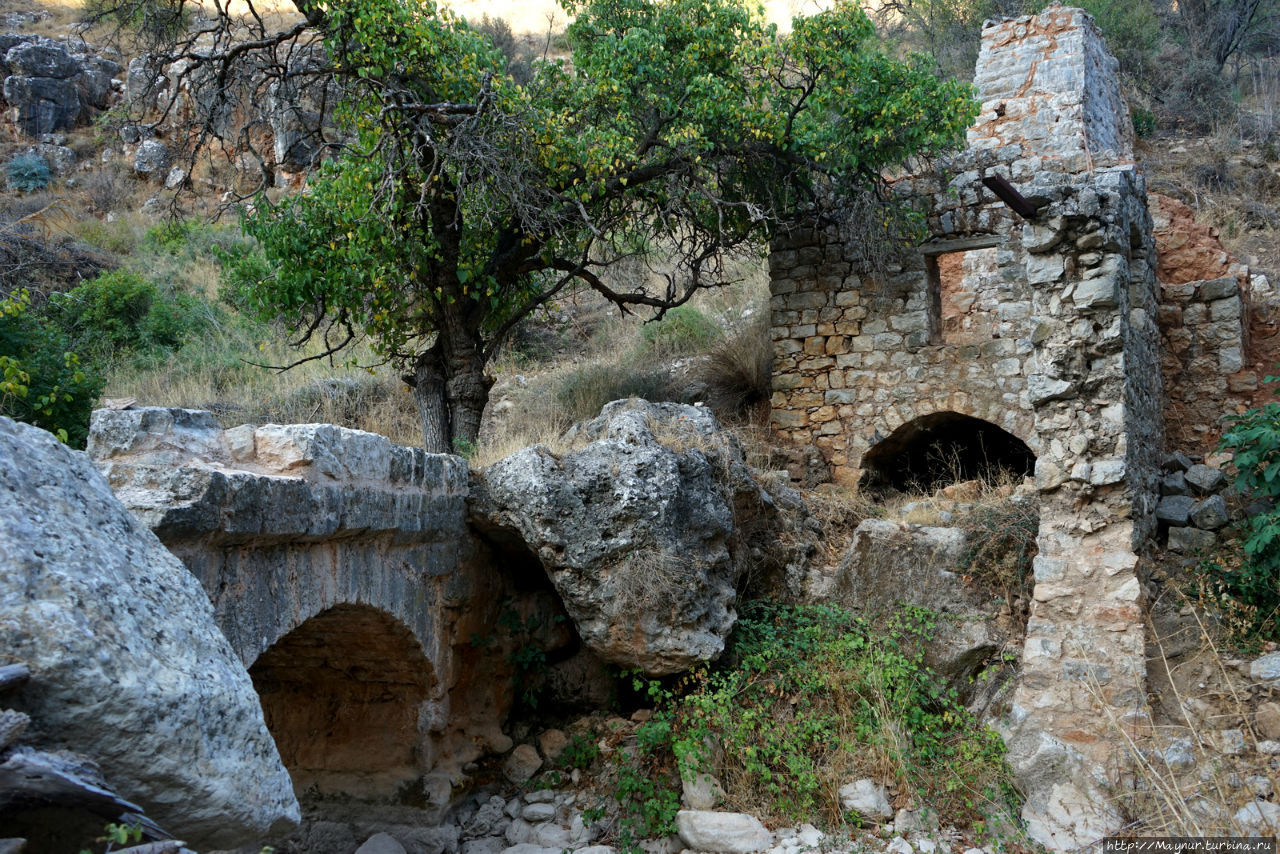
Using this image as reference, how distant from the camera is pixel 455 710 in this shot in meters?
6.21

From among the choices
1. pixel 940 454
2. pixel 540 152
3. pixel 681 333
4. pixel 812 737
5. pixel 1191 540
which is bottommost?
pixel 812 737

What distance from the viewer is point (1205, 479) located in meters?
6.49

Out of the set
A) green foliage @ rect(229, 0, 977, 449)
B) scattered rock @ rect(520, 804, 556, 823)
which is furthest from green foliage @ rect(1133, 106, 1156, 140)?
scattered rock @ rect(520, 804, 556, 823)

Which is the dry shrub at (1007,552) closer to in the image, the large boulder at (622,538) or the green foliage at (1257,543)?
the green foliage at (1257,543)

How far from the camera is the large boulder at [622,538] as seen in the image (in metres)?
5.73

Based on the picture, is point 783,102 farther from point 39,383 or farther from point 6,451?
point 6,451

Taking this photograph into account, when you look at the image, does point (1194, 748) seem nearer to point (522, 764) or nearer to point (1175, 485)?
point (1175, 485)

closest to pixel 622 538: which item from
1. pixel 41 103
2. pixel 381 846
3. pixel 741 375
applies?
pixel 381 846

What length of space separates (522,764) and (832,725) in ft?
6.93

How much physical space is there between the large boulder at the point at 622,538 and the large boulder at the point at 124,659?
A: 3.07 m

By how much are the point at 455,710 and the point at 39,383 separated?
3.85 m

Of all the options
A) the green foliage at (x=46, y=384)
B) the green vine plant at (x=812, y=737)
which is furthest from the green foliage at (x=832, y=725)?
the green foliage at (x=46, y=384)

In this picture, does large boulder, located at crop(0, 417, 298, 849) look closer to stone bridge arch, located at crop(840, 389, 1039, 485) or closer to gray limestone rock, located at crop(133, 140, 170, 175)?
stone bridge arch, located at crop(840, 389, 1039, 485)

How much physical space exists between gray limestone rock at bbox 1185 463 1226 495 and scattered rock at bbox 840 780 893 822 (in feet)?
10.7
